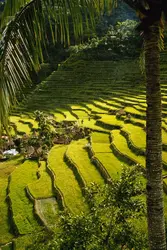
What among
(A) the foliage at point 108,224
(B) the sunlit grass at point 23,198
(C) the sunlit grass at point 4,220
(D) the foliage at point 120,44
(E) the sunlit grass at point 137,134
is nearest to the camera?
(A) the foliage at point 108,224

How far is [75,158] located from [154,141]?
10354 mm

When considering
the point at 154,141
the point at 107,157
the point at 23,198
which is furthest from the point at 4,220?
the point at 154,141

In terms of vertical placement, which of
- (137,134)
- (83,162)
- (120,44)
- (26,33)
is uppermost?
(120,44)

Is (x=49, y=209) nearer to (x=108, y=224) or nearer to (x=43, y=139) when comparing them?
(x=108, y=224)

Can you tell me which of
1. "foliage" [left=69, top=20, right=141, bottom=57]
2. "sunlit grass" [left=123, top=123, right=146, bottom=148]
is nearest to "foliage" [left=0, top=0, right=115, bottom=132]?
"sunlit grass" [left=123, top=123, right=146, bottom=148]

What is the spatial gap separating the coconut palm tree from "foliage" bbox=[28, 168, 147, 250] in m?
1.65

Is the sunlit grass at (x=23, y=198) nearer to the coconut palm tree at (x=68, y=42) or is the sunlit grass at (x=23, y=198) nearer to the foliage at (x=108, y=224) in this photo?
the foliage at (x=108, y=224)

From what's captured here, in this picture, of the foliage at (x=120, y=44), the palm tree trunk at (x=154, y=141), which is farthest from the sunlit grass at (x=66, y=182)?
the foliage at (x=120, y=44)

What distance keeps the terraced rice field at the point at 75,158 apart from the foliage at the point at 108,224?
876mm

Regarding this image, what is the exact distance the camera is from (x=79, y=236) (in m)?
5.46

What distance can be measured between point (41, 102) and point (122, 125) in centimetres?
1310

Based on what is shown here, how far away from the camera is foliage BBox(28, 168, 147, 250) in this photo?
213 inches

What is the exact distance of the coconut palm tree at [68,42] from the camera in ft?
12.3

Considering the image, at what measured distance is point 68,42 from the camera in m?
4.06
